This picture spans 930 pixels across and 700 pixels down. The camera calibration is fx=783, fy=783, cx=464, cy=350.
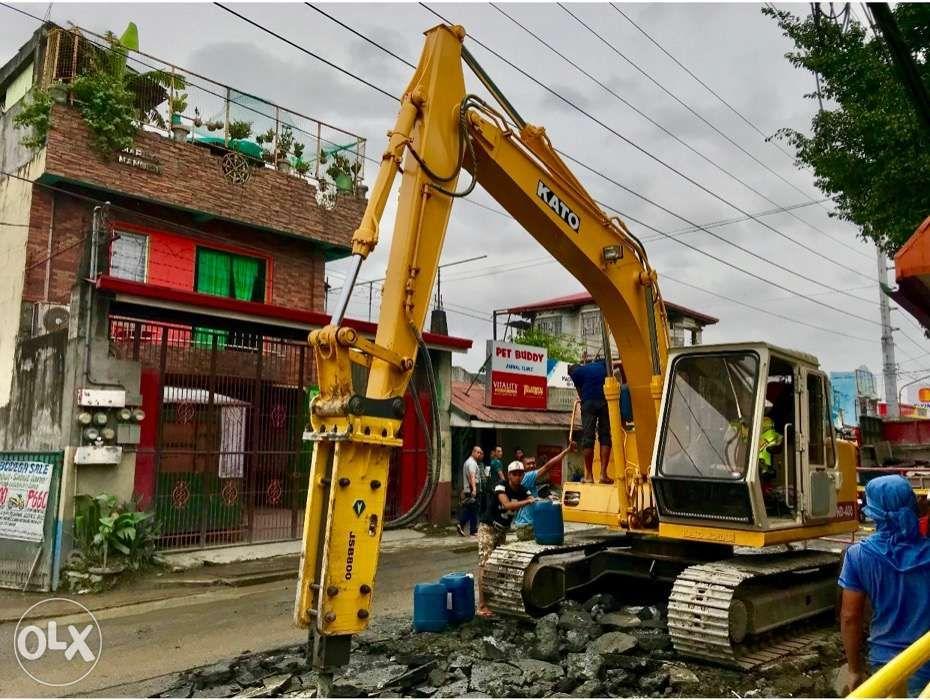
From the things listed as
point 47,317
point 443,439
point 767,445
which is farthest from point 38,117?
point 767,445

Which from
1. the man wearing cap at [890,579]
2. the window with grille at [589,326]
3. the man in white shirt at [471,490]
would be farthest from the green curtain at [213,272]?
the window with grille at [589,326]

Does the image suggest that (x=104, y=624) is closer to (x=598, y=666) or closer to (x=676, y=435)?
(x=598, y=666)

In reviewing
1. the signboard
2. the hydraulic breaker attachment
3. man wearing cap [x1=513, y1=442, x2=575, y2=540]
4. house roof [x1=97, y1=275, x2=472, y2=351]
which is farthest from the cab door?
the signboard

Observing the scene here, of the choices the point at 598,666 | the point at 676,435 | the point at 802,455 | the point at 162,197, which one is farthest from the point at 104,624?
the point at 162,197

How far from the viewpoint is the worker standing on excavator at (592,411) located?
8422 millimetres

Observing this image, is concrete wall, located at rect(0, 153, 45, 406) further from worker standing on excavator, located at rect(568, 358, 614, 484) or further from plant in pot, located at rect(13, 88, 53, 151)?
worker standing on excavator, located at rect(568, 358, 614, 484)

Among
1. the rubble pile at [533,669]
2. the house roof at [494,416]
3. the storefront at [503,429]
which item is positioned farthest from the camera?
the storefront at [503,429]

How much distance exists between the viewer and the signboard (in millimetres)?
11055

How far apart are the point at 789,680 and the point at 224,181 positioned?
597 inches

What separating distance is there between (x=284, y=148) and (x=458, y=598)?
14.2 meters

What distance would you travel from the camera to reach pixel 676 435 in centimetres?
724

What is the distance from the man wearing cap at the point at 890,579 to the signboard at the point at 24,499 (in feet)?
34.7

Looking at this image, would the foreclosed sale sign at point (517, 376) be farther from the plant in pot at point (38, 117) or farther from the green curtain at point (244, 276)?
the plant in pot at point (38, 117)

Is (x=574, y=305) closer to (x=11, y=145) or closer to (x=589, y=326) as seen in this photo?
(x=589, y=326)
